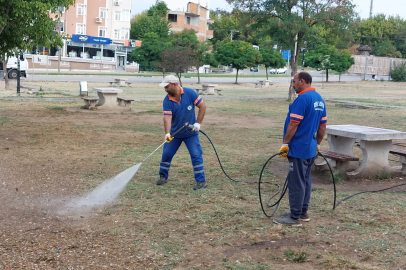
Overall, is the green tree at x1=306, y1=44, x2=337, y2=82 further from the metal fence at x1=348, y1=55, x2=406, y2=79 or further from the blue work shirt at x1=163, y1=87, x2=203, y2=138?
the blue work shirt at x1=163, y1=87, x2=203, y2=138

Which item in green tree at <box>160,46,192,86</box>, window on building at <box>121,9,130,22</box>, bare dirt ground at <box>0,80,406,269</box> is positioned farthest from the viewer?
window on building at <box>121,9,130,22</box>

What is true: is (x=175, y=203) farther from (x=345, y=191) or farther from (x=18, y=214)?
(x=345, y=191)

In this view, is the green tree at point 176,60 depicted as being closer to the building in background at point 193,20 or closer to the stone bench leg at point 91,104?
the stone bench leg at point 91,104

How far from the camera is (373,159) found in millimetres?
8188

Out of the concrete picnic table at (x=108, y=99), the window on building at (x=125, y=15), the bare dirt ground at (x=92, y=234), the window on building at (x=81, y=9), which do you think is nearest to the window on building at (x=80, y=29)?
the window on building at (x=81, y=9)

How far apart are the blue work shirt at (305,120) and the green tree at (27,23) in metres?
7.00

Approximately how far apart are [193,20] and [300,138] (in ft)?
290

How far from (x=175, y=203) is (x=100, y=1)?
69.2 meters

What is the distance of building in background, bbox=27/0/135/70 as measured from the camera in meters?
68.5

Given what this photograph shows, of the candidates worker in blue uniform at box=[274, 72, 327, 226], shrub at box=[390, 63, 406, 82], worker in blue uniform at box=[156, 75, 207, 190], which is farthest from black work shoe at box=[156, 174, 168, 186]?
shrub at box=[390, 63, 406, 82]

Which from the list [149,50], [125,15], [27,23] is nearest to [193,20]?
[125,15]

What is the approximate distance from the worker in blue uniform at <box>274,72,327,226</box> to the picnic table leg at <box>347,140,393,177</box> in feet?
9.15

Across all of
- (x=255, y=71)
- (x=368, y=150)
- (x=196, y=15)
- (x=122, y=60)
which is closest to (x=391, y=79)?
(x=255, y=71)

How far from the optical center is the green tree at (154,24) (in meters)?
73.9
